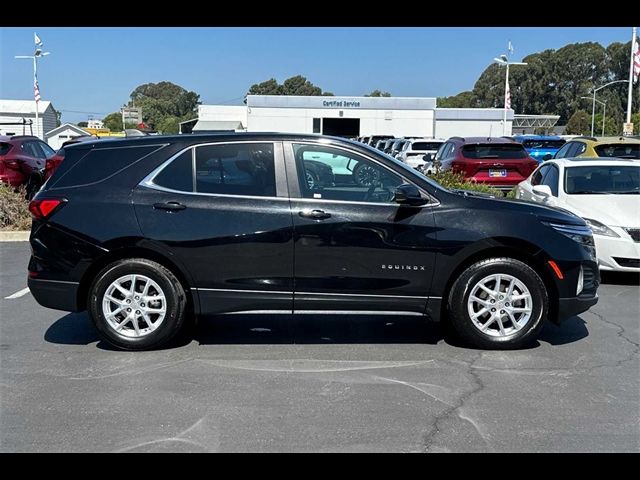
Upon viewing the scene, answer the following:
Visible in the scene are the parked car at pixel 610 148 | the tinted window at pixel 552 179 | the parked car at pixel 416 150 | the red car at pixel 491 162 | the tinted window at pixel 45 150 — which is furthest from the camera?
the parked car at pixel 416 150

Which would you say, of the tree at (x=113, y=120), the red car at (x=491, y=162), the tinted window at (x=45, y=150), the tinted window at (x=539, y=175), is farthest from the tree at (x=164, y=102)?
the tinted window at (x=539, y=175)

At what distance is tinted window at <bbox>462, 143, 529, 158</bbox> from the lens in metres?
14.2

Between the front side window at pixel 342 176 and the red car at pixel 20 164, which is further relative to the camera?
the red car at pixel 20 164

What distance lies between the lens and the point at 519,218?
550 cm

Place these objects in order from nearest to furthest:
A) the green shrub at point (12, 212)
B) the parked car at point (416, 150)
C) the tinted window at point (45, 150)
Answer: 1. the green shrub at point (12, 212)
2. the tinted window at point (45, 150)
3. the parked car at point (416, 150)

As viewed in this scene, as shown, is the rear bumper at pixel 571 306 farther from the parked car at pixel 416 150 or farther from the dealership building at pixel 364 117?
the dealership building at pixel 364 117

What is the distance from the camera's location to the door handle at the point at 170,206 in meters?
5.43

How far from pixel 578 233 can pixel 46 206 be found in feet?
14.9

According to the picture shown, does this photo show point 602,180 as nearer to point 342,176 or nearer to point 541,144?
point 342,176

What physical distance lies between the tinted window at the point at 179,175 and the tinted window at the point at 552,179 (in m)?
5.65

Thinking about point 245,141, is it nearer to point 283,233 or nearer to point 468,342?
point 283,233

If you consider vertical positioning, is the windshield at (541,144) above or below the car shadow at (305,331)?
above
